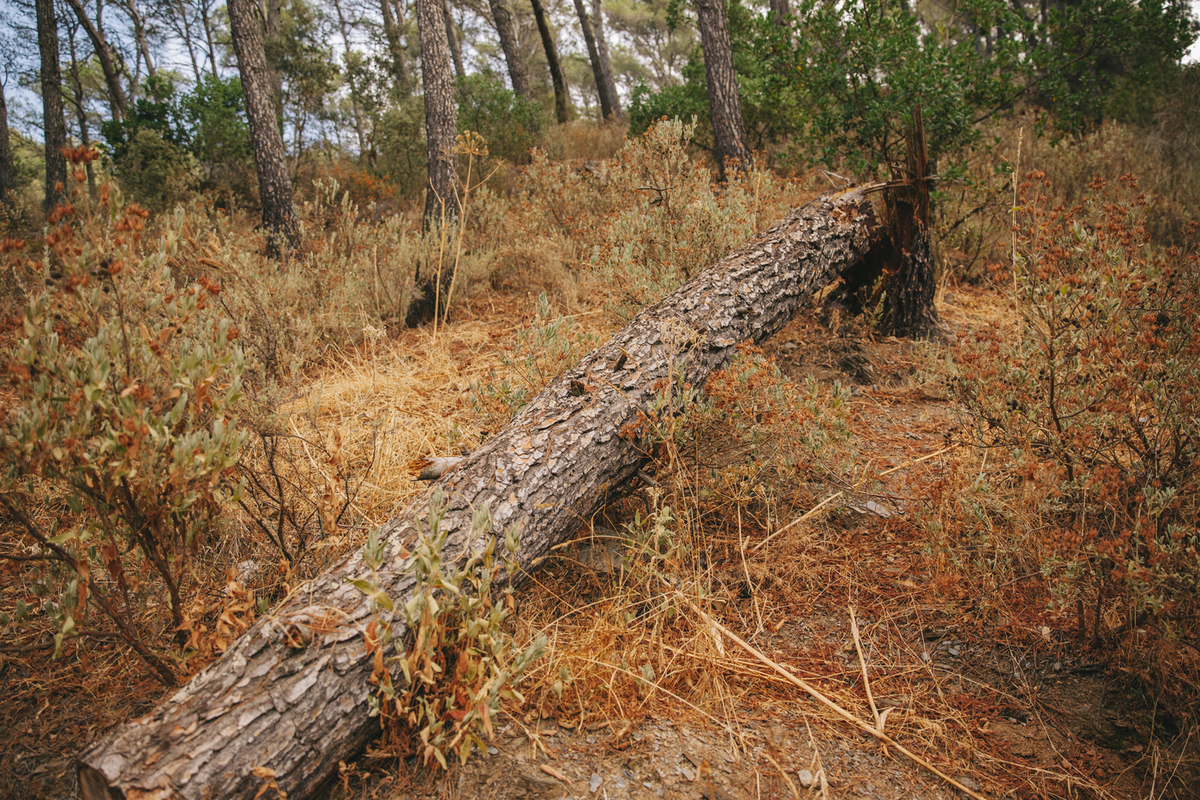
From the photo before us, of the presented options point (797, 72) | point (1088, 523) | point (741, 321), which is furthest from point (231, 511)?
point (797, 72)

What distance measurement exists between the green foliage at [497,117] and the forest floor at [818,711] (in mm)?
9531

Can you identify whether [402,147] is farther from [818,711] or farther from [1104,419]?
[818,711]

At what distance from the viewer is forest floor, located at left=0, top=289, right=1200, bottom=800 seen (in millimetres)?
1466

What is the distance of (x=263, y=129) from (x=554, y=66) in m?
7.94

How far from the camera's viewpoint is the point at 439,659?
158cm

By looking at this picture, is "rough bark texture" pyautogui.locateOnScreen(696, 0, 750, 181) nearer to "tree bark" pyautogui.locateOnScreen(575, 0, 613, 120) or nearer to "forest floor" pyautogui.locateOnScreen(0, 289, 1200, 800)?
"forest floor" pyautogui.locateOnScreen(0, 289, 1200, 800)

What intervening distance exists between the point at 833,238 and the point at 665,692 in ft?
9.50

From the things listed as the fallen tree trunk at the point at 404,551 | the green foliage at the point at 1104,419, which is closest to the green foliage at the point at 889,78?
the fallen tree trunk at the point at 404,551

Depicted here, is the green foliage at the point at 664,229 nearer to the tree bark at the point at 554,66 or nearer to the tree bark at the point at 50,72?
the tree bark at the point at 554,66

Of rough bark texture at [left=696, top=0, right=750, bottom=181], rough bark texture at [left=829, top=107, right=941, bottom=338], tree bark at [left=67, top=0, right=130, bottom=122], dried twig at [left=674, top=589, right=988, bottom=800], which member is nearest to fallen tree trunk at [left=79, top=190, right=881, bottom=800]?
dried twig at [left=674, top=589, right=988, bottom=800]

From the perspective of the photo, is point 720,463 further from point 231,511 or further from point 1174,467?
point 231,511

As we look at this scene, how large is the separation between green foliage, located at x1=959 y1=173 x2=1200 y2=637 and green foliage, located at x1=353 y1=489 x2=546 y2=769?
1540 mm

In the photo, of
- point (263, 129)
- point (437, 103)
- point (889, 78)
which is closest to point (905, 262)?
point (889, 78)

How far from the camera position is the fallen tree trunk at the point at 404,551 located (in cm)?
A: 125
